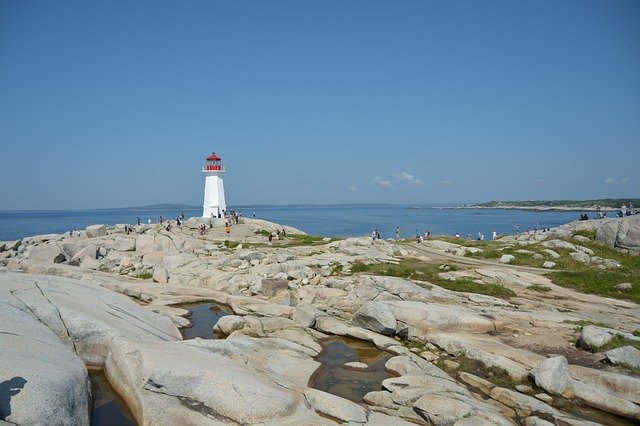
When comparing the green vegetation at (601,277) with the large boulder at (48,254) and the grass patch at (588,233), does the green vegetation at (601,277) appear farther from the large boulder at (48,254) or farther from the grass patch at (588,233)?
the large boulder at (48,254)

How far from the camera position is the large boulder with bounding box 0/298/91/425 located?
967 centimetres

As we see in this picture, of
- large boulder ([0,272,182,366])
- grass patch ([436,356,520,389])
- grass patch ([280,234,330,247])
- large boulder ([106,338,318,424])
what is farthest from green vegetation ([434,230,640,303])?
large boulder ([0,272,182,366])

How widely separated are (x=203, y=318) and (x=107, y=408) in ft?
40.1

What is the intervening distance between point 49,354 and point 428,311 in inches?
643

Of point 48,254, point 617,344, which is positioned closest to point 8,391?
point 617,344

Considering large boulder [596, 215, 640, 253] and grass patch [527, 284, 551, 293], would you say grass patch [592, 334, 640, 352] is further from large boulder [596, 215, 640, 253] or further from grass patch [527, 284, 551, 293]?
large boulder [596, 215, 640, 253]

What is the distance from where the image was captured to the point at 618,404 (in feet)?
45.2

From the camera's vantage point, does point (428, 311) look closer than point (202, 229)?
Yes

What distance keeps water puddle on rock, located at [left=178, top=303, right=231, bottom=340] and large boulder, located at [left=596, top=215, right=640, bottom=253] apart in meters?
38.4

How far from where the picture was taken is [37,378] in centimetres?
1045

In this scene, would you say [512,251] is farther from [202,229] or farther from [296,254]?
→ [202,229]

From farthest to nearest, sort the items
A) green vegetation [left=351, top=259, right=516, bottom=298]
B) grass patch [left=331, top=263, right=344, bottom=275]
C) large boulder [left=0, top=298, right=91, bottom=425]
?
grass patch [left=331, top=263, right=344, bottom=275] < green vegetation [left=351, top=259, right=516, bottom=298] < large boulder [left=0, top=298, right=91, bottom=425]

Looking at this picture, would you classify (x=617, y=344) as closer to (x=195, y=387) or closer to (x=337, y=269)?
(x=195, y=387)

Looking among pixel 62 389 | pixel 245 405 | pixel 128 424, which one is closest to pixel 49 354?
pixel 62 389
